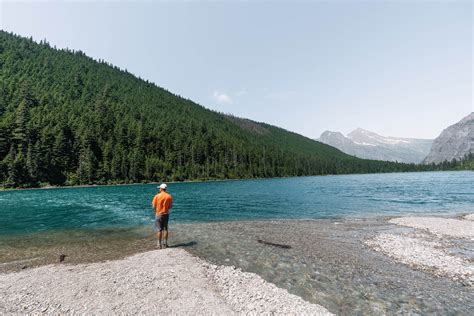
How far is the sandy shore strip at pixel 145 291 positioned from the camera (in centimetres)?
1017

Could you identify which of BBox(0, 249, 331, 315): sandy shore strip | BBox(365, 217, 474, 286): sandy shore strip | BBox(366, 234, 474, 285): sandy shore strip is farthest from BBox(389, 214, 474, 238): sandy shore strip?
BBox(0, 249, 331, 315): sandy shore strip

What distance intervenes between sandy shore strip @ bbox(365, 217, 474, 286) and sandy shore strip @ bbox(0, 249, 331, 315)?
9853 mm

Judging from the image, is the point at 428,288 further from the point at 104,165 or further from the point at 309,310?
the point at 104,165

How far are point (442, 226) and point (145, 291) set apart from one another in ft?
99.7

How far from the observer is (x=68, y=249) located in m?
19.8

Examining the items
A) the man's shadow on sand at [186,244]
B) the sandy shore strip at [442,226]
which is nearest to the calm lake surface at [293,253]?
the man's shadow on sand at [186,244]

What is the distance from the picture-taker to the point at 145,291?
37.9ft

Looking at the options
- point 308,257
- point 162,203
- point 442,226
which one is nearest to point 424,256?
point 308,257

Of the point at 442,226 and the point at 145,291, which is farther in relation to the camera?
the point at 442,226

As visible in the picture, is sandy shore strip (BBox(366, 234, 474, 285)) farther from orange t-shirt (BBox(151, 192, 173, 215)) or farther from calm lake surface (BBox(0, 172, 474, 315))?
orange t-shirt (BBox(151, 192, 173, 215))

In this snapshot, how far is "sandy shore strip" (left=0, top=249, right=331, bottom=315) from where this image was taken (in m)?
10.2

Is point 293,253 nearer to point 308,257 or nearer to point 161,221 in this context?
point 308,257

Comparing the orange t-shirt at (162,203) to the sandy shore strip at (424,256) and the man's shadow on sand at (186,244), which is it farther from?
the sandy shore strip at (424,256)

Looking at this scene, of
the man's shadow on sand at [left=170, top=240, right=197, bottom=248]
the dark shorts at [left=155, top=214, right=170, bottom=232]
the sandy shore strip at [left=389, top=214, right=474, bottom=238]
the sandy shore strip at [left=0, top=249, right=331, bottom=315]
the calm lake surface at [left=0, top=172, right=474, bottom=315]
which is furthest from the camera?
the sandy shore strip at [left=389, top=214, right=474, bottom=238]
